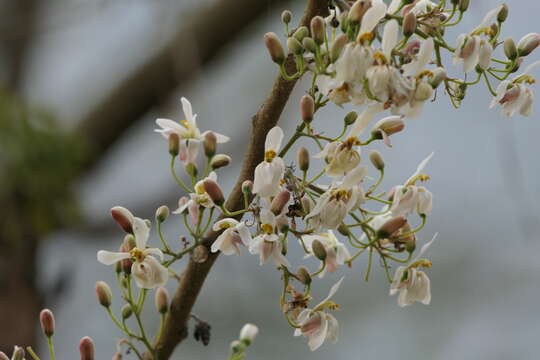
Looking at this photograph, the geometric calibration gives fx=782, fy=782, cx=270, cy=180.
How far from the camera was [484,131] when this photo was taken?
2.29 meters

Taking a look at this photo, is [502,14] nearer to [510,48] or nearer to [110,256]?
[510,48]

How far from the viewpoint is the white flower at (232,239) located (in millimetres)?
404

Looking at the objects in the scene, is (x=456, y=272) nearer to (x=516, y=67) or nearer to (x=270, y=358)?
(x=270, y=358)

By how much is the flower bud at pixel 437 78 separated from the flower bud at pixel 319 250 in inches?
4.0

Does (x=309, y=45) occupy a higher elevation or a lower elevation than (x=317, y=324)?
higher

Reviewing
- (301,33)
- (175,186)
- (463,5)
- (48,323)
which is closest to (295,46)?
(301,33)

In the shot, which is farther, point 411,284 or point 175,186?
point 175,186

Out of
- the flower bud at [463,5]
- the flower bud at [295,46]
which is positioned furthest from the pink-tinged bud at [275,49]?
the flower bud at [463,5]

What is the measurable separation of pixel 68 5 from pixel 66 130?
867mm

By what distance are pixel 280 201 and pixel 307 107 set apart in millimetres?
52

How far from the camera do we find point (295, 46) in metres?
0.40

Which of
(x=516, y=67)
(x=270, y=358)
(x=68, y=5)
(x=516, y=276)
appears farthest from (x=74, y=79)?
(x=516, y=67)

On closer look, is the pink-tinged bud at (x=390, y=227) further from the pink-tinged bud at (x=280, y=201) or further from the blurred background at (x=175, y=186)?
the blurred background at (x=175, y=186)

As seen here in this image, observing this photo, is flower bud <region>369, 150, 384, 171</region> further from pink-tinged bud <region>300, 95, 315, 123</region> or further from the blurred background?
the blurred background
